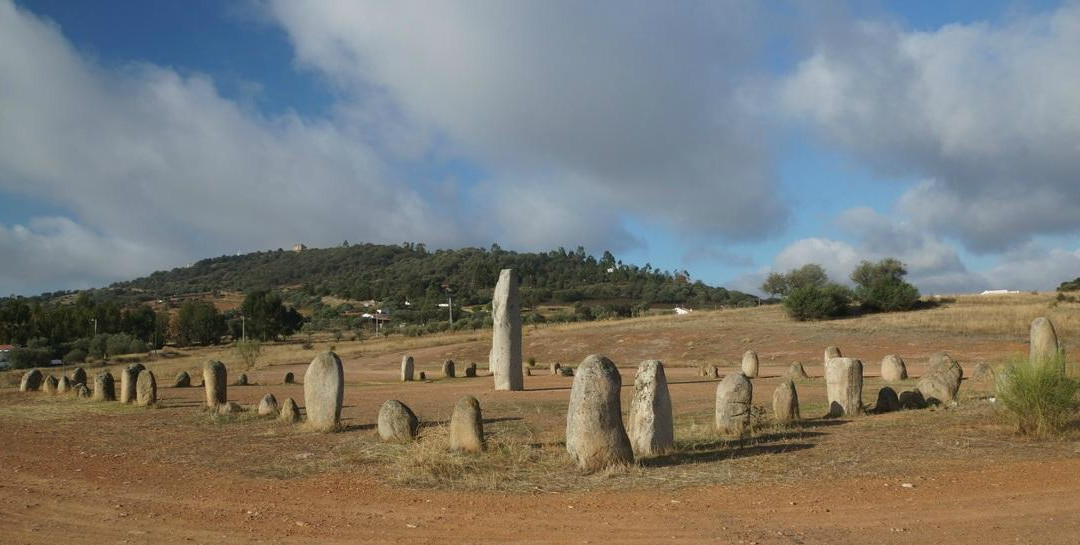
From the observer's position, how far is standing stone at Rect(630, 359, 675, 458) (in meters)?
10.7

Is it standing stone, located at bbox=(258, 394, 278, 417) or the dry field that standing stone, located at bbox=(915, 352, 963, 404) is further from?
standing stone, located at bbox=(258, 394, 278, 417)

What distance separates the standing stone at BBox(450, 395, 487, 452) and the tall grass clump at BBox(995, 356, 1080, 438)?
25.7 feet

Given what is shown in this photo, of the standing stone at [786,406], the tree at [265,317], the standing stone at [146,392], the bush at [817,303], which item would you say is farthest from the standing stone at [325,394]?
the tree at [265,317]

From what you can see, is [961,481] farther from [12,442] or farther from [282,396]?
[282,396]

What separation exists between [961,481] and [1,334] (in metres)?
66.8

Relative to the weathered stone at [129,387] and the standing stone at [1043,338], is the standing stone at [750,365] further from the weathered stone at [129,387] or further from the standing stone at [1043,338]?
the weathered stone at [129,387]

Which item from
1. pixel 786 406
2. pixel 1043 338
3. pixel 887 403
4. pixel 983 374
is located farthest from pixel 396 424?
pixel 983 374

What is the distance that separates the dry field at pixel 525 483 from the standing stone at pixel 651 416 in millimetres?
329

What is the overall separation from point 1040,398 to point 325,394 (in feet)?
37.5

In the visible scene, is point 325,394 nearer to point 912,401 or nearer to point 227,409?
point 227,409

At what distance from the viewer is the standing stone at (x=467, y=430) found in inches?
431

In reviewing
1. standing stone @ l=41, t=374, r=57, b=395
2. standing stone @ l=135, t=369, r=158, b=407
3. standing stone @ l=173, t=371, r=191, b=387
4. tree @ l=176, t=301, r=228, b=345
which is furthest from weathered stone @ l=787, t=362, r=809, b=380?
tree @ l=176, t=301, r=228, b=345

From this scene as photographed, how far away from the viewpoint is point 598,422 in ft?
31.8

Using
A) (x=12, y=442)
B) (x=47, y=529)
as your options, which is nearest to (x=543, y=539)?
(x=47, y=529)
